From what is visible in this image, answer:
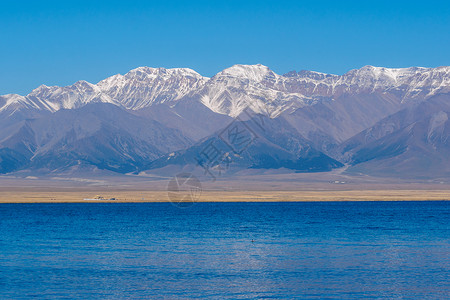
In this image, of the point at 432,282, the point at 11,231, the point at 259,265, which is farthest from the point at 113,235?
the point at 432,282

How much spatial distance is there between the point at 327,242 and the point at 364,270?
2282cm

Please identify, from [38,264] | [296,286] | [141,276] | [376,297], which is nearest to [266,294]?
[296,286]

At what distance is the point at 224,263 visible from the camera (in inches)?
2552

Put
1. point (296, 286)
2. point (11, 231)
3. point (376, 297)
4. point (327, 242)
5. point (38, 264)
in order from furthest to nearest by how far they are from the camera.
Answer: point (11, 231)
point (327, 242)
point (38, 264)
point (296, 286)
point (376, 297)

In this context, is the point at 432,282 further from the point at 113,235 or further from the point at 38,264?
the point at 113,235

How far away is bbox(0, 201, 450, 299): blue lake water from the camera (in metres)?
52.0

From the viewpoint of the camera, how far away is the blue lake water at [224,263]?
52.0 meters

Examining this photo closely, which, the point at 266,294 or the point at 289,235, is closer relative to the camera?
the point at 266,294

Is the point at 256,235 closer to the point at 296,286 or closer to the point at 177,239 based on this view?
the point at 177,239

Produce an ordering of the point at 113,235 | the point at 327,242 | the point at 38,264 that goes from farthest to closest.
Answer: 1. the point at 113,235
2. the point at 327,242
3. the point at 38,264

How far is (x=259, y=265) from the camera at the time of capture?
6412 cm

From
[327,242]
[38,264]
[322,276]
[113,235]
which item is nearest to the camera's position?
[322,276]

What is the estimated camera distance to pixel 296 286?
5375 cm

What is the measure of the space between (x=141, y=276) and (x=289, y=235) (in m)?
39.5
